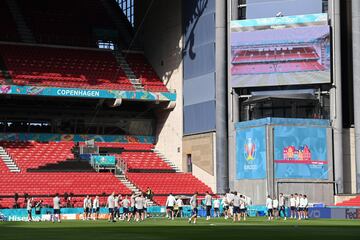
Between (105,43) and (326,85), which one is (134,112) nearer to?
(105,43)

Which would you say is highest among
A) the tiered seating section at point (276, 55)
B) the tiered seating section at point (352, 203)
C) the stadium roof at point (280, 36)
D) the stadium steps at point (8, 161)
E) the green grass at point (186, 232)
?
the stadium roof at point (280, 36)

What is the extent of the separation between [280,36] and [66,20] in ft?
106

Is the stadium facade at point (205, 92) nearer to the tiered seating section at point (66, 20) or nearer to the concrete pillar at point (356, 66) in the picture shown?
the concrete pillar at point (356, 66)

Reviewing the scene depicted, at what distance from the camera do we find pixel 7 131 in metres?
75.7

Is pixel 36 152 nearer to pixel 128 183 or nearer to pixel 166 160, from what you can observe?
pixel 128 183

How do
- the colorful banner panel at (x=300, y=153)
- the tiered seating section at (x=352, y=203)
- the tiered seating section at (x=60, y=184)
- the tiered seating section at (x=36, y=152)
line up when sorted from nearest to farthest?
the tiered seating section at (x=352, y=203), the colorful banner panel at (x=300, y=153), the tiered seating section at (x=60, y=184), the tiered seating section at (x=36, y=152)

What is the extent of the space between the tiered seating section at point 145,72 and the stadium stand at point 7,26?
1152 cm

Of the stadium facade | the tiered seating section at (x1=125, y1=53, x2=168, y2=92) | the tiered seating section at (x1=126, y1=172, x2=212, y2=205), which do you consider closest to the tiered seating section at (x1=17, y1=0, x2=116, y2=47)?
the stadium facade

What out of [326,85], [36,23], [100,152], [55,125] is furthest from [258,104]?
[36,23]

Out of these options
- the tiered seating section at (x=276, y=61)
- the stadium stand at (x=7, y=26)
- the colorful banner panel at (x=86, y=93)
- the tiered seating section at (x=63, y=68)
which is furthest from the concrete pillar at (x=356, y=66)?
the stadium stand at (x=7, y=26)

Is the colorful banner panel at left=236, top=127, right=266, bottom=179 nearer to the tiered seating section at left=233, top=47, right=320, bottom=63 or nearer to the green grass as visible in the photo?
the tiered seating section at left=233, top=47, right=320, bottom=63

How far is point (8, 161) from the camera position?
68.4 metres

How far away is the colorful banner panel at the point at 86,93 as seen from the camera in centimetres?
6894

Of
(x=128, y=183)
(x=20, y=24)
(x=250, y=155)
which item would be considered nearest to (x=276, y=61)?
(x=250, y=155)
